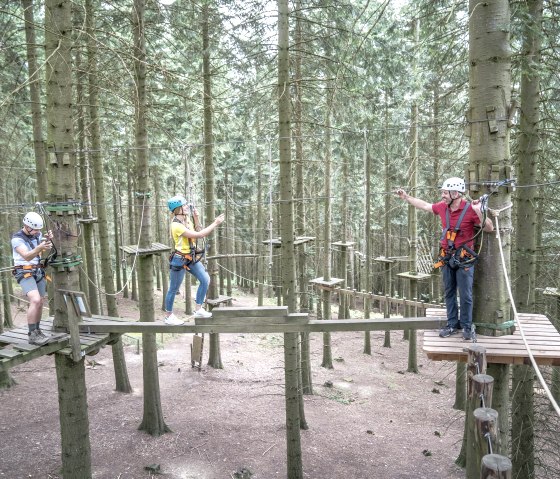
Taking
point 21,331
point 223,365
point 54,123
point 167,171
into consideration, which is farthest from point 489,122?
point 167,171

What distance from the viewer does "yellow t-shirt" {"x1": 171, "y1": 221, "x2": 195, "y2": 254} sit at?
5602mm

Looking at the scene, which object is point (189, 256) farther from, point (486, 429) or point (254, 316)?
point (486, 429)

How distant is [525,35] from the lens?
20.6 feet

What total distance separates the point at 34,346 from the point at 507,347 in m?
5.09

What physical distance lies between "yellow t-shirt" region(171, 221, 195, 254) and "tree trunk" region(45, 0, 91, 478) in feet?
3.94

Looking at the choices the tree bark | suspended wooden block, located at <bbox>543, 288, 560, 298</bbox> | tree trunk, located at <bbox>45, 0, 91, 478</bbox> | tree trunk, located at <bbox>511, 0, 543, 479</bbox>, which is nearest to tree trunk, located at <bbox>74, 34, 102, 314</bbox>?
the tree bark

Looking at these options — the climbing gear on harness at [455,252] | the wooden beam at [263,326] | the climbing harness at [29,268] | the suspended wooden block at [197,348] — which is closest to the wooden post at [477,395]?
the climbing gear on harness at [455,252]

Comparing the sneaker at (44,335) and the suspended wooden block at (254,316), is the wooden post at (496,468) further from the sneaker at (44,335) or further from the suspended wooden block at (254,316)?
the sneaker at (44,335)

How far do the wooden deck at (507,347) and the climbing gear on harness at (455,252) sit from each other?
2.59ft

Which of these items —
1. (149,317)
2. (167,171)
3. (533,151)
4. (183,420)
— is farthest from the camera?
(167,171)

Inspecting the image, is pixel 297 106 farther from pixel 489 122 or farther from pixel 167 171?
pixel 167 171

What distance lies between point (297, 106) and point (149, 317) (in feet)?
20.3

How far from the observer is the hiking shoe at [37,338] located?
499 centimetres

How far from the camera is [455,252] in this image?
4.49m
